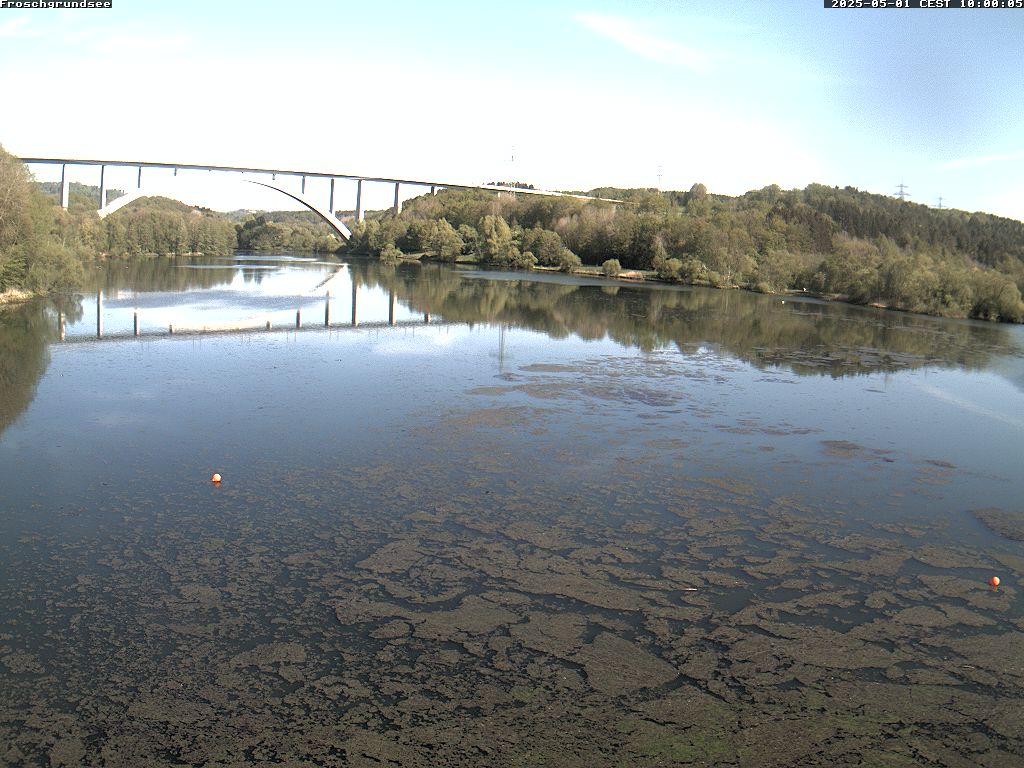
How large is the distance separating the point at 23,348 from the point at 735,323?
19727 mm

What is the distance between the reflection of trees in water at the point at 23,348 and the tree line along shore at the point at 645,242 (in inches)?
69.9

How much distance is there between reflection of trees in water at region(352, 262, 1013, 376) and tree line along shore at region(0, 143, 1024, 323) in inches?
144

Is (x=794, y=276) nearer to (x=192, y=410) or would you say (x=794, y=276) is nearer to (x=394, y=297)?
(x=394, y=297)

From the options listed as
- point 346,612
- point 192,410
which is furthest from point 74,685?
point 192,410

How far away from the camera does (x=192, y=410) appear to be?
11539mm

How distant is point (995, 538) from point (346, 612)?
6003 mm

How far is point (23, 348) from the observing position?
53.5 ft

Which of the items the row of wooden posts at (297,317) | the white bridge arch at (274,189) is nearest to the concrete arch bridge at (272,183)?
A: the white bridge arch at (274,189)

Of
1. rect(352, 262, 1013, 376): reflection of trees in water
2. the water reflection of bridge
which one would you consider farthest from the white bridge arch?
the water reflection of bridge

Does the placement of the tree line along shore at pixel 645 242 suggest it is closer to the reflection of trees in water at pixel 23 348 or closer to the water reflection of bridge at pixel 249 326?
the reflection of trees in water at pixel 23 348

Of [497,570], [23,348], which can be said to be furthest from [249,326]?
[497,570]

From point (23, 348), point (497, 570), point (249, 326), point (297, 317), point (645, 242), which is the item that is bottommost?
point (497, 570)

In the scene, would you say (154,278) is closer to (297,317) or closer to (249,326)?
(297,317)

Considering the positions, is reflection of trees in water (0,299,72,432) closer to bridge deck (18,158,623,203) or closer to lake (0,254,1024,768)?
lake (0,254,1024,768)
